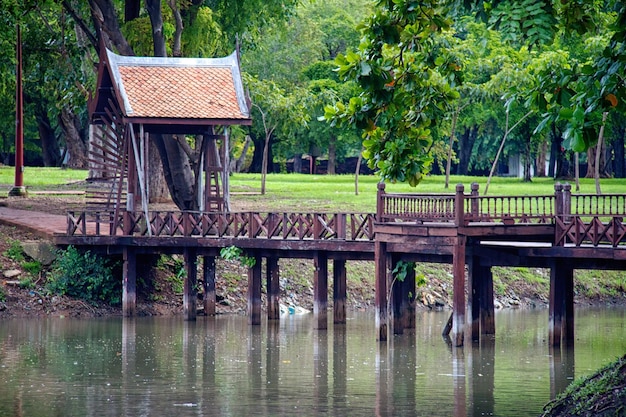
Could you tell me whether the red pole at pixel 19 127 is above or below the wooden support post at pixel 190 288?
above

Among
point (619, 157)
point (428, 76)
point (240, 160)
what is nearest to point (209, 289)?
point (428, 76)

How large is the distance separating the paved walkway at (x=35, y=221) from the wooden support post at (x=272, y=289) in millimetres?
6307

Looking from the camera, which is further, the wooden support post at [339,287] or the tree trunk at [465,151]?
the tree trunk at [465,151]

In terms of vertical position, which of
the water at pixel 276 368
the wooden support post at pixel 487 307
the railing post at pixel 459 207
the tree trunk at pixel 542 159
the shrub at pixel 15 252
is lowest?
the water at pixel 276 368

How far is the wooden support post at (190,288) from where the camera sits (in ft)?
113

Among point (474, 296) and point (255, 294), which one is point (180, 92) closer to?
point (255, 294)

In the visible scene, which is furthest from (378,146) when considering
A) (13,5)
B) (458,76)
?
(13,5)

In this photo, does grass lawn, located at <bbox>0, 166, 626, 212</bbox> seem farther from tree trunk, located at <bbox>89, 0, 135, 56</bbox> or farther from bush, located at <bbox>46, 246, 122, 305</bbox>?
bush, located at <bbox>46, 246, 122, 305</bbox>

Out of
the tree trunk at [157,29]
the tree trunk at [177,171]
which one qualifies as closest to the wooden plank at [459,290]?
the tree trunk at [177,171]

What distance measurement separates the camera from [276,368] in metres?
26.4

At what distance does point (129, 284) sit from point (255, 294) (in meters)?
3.62

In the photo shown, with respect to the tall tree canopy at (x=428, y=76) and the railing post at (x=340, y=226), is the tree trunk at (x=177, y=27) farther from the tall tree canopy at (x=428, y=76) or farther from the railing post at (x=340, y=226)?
the tall tree canopy at (x=428, y=76)

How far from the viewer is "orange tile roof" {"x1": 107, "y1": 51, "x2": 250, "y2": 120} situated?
34.6 meters

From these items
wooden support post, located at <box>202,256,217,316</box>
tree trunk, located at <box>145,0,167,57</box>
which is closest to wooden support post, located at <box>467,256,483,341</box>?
wooden support post, located at <box>202,256,217,316</box>
